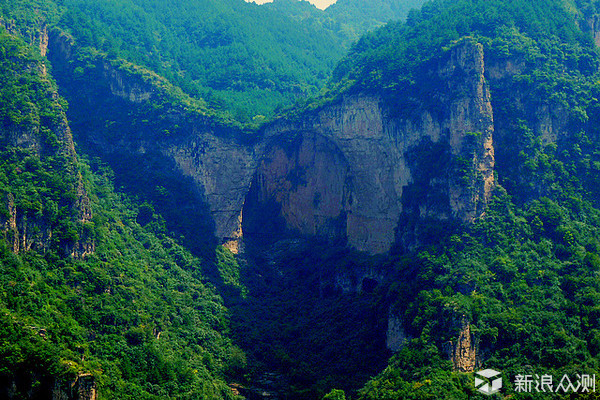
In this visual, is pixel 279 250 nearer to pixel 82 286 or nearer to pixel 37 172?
pixel 82 286

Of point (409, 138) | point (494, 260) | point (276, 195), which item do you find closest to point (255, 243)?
point (276, 195)

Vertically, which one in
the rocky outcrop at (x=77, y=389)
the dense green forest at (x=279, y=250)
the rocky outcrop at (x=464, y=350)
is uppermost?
the dense green forest at (x=279, y=250)

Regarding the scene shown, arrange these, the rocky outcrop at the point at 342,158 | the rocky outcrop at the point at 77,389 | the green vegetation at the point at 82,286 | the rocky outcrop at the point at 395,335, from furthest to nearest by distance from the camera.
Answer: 1. the rocky outcrop at the point at 342,158
2. the rocky outcrop at the point at 395,335
3. the green vegetation at the point at 82,286
4. the rocky outcrop at the point at 77,389

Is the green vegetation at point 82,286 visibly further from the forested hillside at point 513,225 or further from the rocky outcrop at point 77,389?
the forested hillside at point 513,225

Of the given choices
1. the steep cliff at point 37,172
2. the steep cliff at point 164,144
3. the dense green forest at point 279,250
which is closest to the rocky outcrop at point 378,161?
the dense green forest at point 279,250

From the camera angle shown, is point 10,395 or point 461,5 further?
point 461,5

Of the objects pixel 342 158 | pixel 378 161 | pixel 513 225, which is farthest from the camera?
pixel 342 158

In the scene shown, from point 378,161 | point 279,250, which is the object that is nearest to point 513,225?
point 378,161

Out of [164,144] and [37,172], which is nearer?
[37,172]

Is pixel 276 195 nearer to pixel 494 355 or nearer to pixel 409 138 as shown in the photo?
pixel 409 138

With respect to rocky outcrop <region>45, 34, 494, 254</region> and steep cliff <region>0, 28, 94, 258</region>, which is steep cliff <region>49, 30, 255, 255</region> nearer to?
rocky outcrop <region>45, 34, 494, 254</region>

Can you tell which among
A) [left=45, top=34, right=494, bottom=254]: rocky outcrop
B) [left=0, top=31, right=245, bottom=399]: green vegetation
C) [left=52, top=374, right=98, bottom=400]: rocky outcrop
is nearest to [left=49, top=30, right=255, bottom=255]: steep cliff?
[left=45, top=34, right=494, bottom=254]: rocky outcrop
